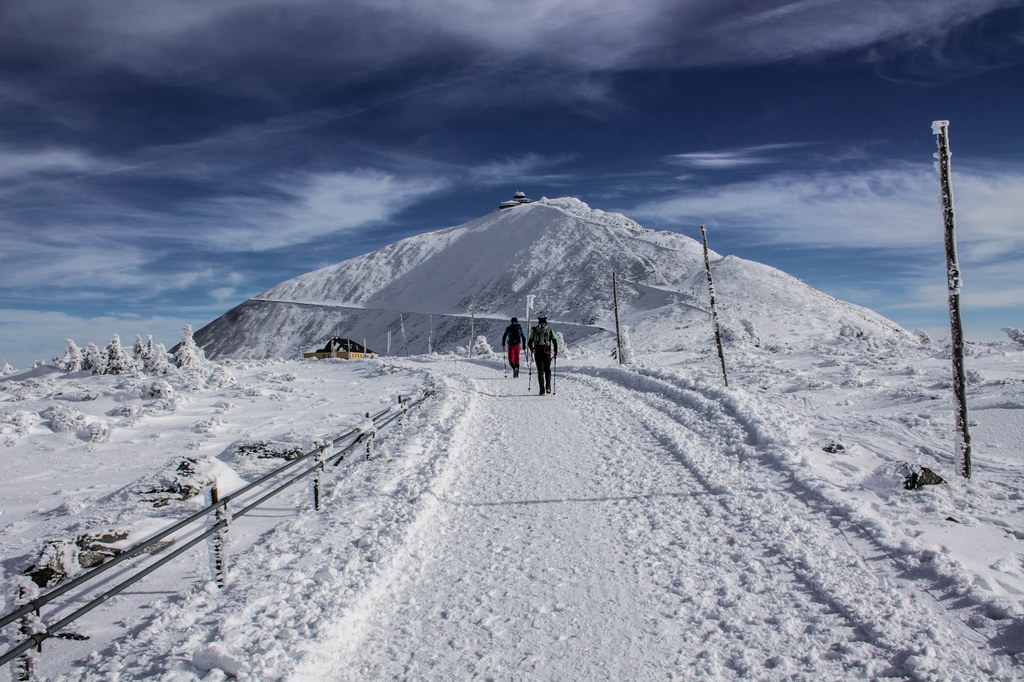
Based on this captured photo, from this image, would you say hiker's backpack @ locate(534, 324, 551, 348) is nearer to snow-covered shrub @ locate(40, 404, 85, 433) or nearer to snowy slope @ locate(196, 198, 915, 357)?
snow-covered shrub @ locate(40, 404, 85, 433)

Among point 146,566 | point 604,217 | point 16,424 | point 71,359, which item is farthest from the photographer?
point 604,217

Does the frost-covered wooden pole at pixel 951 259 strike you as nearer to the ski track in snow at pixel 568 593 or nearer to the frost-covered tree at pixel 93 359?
the ski track in snow at pixel 568 593

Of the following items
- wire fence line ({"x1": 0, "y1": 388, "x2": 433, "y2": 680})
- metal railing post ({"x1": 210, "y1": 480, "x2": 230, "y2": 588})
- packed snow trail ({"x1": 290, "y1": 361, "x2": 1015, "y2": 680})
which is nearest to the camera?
wire fence line ({"x1": 0, "y1": 388, "x2": 433, "y2": 680})

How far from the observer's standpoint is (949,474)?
26.8 ft

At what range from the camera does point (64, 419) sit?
1473 cm

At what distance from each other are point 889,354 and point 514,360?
1630 cm

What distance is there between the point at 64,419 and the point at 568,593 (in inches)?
605

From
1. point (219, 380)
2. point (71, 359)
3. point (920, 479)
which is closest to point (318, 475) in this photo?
point (920, 479)

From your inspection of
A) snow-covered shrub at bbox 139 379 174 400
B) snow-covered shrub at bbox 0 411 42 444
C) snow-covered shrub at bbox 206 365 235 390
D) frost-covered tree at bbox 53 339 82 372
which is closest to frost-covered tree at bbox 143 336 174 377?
snow-covered shrub at bbox 206 365 235 390

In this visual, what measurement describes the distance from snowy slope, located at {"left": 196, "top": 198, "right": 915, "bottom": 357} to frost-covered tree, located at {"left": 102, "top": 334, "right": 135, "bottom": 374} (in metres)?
55.0

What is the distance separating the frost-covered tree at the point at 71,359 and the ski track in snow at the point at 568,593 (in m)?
52.1

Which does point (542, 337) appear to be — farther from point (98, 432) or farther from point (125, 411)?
point (125, 411)

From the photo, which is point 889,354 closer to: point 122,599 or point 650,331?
point 122,599

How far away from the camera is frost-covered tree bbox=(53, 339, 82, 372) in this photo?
48.1 metres
